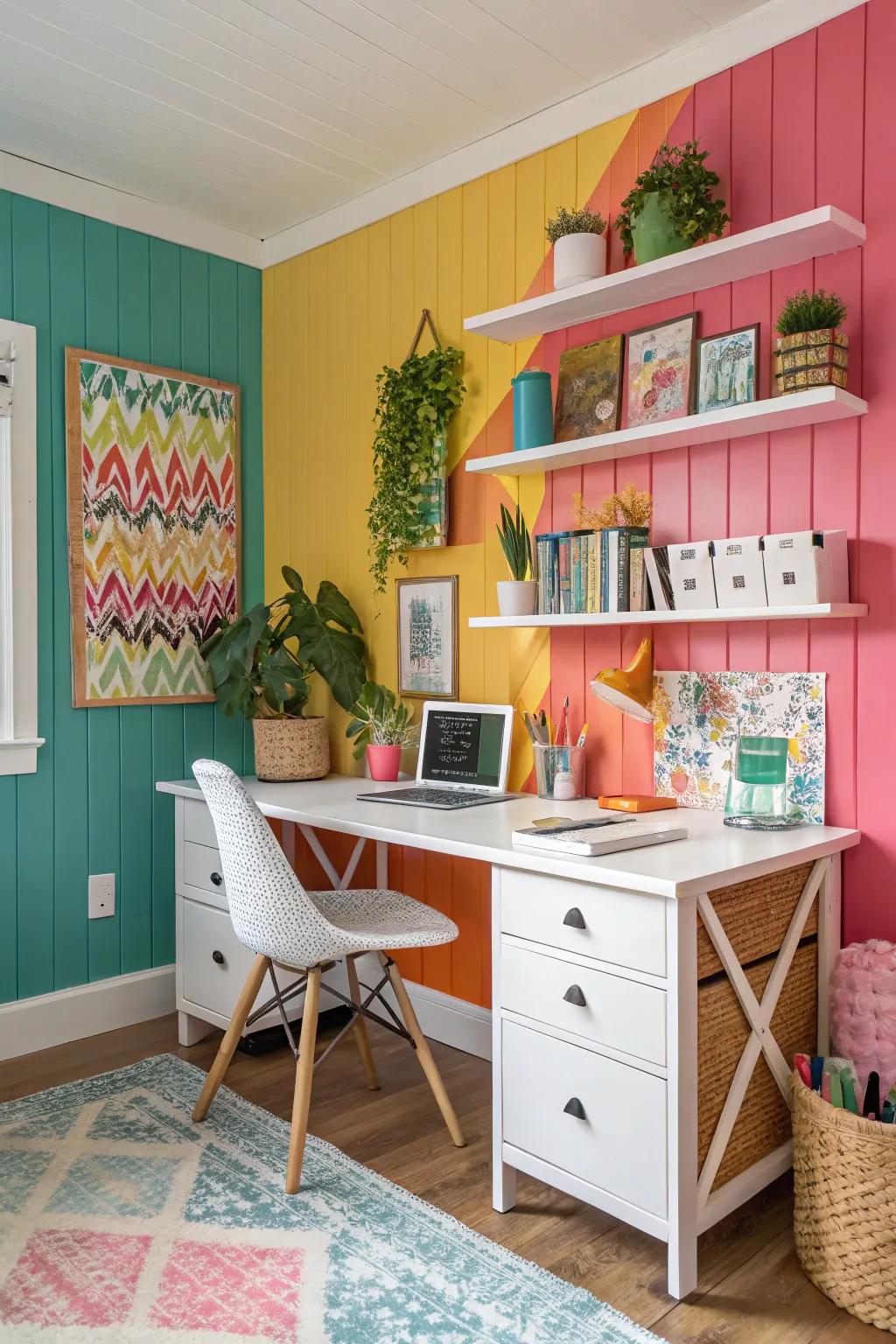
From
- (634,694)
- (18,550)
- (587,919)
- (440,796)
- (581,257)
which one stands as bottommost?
(587,919)

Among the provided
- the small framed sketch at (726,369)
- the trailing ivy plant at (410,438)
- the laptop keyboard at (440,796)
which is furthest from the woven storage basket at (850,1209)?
the trailing ivy plant at (410,438)

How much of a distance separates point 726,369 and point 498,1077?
157 cm

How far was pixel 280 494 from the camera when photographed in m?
3.51

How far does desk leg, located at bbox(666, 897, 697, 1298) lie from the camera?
1.71 metres

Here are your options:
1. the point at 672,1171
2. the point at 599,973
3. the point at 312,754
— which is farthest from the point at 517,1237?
the point at 312,754

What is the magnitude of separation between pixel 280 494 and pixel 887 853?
7.40 ft

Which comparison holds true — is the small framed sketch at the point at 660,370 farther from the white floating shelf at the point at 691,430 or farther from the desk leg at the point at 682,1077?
the desk leg at the point at 682,1077

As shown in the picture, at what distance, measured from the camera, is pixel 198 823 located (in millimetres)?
2893

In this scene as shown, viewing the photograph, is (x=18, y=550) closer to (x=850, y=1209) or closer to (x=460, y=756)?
(x=460, y=756)

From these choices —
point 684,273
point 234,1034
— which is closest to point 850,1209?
point 234,1034

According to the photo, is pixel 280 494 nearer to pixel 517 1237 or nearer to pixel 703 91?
pixel 703 91

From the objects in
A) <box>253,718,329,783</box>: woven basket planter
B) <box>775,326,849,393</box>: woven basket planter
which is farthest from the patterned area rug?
<box>775,326,849,393</box>: woven basket planter

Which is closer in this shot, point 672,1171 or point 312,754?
point 672,1171

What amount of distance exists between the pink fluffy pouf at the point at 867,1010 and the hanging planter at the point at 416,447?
5.02 ft
